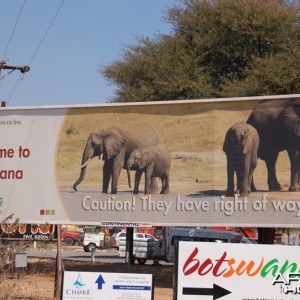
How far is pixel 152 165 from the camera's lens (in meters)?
18.3

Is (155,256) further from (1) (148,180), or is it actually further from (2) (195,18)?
(1) (148,180)

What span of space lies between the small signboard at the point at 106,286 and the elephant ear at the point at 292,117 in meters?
8.03

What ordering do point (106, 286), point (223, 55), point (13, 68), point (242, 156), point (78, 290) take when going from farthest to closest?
point (13, 68), point (223, 55), point (242, 156), point (78, 290), point (106, 286)

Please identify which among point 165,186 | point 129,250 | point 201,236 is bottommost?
point 129,250

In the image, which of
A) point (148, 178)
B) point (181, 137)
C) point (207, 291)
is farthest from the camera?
point (148, 178)

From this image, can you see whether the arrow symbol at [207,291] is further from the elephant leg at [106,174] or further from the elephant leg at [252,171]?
the elephant leg at [106,174]

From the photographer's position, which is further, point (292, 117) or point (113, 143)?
point (113, 143)

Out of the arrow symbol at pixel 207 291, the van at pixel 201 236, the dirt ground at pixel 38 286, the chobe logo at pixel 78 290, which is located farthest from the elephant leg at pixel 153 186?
the van at pixel 201 236

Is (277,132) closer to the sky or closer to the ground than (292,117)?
closer to the ground

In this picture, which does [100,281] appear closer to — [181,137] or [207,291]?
[207,291]

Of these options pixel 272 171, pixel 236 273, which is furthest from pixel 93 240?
pixel 236 273

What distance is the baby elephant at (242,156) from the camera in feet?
57.8

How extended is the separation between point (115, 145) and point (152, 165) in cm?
108

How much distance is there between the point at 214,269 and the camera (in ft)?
31.1
